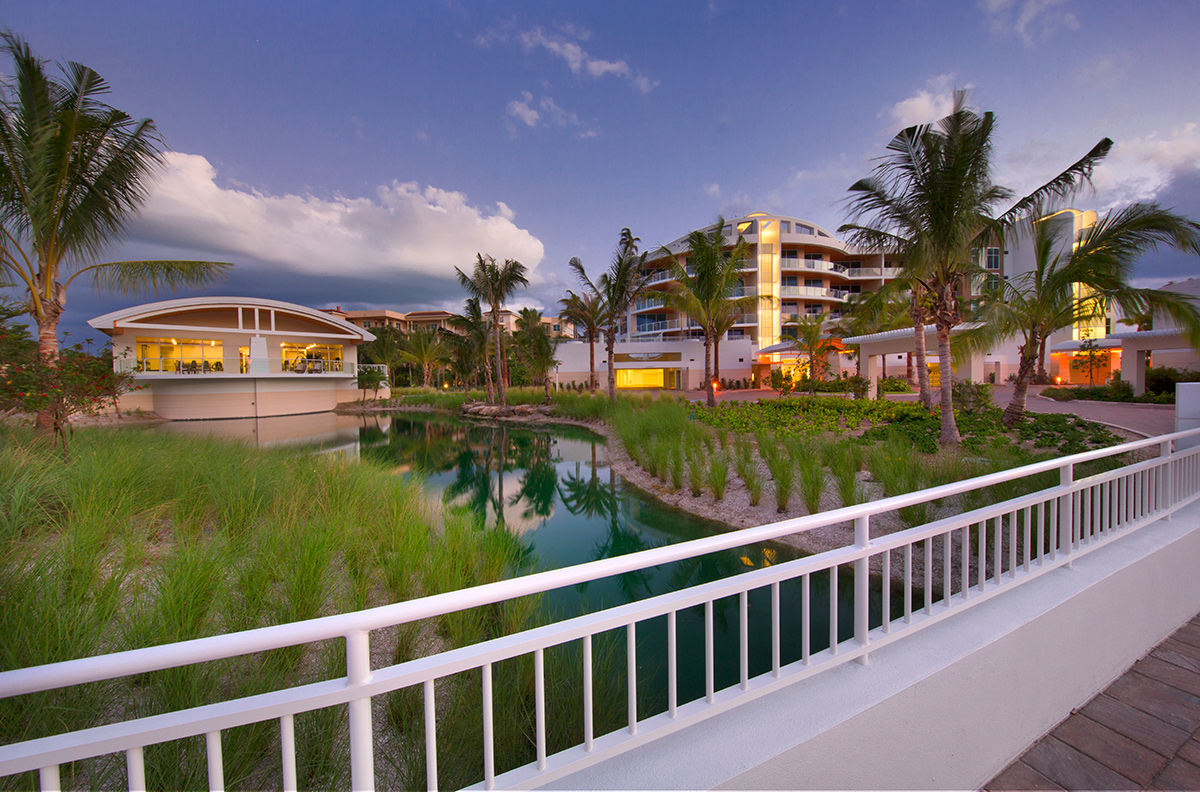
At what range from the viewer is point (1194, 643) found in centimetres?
318

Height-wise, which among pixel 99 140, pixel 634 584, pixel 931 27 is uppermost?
pixel 931 27

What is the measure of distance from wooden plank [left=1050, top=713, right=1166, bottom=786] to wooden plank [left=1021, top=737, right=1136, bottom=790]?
0.04m

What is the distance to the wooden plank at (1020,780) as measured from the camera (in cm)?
212

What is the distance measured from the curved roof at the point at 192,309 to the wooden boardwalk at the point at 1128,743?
106 feet

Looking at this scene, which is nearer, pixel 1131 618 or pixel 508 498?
pixel 1131 618

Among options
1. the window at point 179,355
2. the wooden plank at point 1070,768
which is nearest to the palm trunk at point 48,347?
the wooden plank at point 1070,768

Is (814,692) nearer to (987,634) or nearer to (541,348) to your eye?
(987,634)

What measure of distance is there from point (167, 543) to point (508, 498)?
5.97 m

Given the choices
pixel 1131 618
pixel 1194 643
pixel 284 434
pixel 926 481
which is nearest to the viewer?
pixel 1131 618

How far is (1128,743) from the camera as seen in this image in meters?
2.35

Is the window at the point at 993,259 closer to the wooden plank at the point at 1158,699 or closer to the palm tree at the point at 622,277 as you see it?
the palm tree at the point at 622,277

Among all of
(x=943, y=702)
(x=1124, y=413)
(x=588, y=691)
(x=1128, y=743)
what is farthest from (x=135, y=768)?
(x=1124, y=413)

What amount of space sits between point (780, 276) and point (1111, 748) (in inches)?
1650

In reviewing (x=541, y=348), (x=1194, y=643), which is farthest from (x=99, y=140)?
(x=541, y=348)
